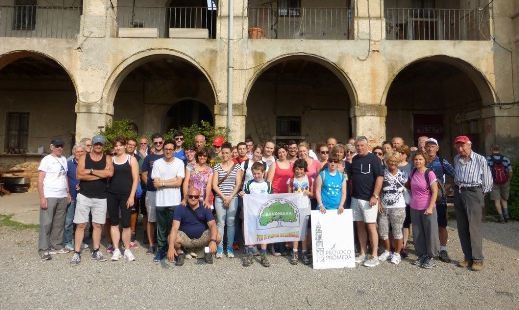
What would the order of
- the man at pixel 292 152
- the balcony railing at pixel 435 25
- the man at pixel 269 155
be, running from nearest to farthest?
the man at pixel 292 152
the man at pixel 269 155
the balcony railing at pixel 435 25

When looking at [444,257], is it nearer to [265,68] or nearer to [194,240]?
[194,240]

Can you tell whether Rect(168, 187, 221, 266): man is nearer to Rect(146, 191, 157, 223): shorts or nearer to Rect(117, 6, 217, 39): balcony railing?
Rect(146, 191, 157, 223): shorts

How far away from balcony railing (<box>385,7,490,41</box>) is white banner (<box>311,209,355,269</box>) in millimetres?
10366

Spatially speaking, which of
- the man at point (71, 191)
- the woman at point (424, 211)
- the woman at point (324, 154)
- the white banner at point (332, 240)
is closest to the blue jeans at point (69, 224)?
the man at point (71, 191)

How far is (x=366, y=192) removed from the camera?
19.1 feet

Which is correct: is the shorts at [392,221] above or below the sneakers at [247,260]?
above

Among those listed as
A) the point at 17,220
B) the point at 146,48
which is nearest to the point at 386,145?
the point at 146,48

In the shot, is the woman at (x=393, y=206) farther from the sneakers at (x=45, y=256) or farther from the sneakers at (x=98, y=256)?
the sneakers at (x=45, y=256)

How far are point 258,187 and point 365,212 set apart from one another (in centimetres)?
186

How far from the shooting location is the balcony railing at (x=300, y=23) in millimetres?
14672

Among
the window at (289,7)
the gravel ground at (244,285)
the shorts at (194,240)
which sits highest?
the window at (289,7)

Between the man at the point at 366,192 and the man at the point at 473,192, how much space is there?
50.6 inches

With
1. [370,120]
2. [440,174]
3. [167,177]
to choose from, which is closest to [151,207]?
[167,177]

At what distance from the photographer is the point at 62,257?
606cm
